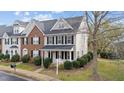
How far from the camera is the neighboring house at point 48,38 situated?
18.3 ft

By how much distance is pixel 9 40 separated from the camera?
576cm

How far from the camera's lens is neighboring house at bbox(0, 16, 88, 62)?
5578 millimetres

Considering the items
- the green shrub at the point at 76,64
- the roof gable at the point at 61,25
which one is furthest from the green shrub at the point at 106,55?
the roof gable at the point at 61,25

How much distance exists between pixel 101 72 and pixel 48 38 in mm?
1117

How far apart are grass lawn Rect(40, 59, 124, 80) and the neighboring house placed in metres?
0.24

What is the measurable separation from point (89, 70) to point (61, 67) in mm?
497

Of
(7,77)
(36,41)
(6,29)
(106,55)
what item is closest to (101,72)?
(106,55)

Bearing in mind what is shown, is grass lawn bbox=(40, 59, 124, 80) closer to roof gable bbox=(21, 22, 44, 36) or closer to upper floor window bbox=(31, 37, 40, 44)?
upper floor window bbox=(31, 37, 40, 44)

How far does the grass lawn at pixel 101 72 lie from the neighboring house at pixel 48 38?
24cm

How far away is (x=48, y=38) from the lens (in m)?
5.70

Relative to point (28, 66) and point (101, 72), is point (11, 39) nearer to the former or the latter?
point (28, 66)

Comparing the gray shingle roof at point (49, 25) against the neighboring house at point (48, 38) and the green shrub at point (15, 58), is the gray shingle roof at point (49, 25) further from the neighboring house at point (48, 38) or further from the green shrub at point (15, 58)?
the green shrub at point (15, 58)

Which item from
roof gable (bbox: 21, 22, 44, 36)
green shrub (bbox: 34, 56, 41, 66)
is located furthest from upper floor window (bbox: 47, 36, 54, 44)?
green shrub (bbox: 34, 56, 41, 66)

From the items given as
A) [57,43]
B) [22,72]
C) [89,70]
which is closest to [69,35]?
[57,43]
